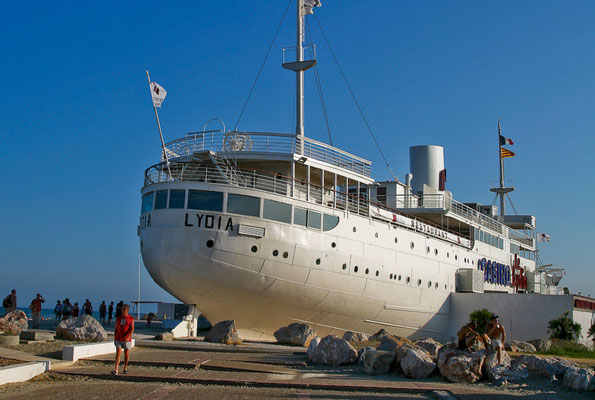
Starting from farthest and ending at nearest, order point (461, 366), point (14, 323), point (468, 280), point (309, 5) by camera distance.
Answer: point (468, 280), point (309, 5), point (14, 323), point (461, 366)

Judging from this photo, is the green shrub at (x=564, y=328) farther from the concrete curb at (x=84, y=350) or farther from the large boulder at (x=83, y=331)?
the concrete curb at (x=84, y=350)

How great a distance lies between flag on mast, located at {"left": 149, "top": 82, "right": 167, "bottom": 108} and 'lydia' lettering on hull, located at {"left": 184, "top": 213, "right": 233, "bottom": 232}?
416 centimetres

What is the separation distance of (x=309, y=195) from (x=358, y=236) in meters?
2.61

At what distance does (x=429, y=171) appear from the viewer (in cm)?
3681

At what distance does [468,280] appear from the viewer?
28.4 meters

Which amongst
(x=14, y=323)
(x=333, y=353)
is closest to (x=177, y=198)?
(x=14, y=323)

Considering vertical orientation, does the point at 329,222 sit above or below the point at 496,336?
above

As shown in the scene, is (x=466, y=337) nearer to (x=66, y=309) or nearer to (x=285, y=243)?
(x=285, y=243)

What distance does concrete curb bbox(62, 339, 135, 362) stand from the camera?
11.3 metres

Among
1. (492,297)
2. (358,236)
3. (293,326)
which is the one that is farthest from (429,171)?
(293,326)

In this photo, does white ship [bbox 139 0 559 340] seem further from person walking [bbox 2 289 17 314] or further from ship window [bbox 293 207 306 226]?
person walking [bbox 2 289 17 314]

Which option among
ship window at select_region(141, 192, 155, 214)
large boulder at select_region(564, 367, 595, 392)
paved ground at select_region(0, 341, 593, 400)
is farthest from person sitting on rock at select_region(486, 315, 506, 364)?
ship window at select_region(141, 192, 155, 214)

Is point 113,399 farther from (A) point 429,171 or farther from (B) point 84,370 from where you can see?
(A) point 429,171

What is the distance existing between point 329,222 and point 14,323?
1041cm
